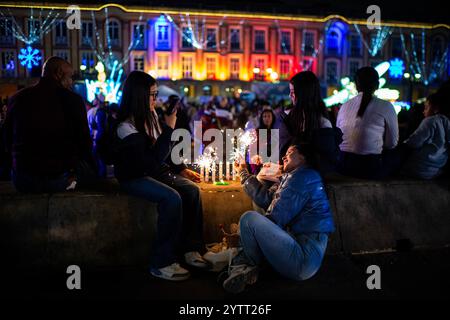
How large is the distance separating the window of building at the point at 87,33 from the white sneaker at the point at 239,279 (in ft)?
138

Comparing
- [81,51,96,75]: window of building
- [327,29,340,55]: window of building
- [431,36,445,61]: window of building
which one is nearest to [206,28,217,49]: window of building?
[81,51,96,75]: window of building

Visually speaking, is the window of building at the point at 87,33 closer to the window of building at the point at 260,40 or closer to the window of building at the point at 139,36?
the window of building at the point at 139,36

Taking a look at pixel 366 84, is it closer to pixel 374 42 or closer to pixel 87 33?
pixel 87 33

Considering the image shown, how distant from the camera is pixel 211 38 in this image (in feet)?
145

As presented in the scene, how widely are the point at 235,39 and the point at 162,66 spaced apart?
805cm

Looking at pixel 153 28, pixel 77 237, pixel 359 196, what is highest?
pixel 153 28

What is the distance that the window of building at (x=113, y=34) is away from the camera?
4200cm

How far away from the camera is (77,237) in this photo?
14.9 feet

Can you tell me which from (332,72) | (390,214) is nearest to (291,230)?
(390,214)

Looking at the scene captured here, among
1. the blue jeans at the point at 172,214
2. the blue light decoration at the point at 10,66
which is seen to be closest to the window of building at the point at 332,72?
the blue light decoration at the point at 10,66

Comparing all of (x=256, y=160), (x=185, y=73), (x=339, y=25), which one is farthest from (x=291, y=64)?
(x=256, y=160)

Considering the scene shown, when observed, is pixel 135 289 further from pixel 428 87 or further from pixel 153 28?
pixel 428 87

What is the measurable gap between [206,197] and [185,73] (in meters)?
41.0

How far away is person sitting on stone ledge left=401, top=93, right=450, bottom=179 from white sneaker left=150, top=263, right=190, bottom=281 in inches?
126
